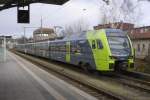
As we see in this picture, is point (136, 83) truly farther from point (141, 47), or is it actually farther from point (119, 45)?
point (141, 47)

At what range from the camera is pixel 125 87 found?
65.5ft

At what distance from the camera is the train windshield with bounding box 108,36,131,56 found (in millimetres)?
24703

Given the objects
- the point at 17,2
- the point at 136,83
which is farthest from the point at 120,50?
the point at 17,2

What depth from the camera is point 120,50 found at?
24.9 meters

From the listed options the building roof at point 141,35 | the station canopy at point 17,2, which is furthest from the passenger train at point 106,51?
the building roof at point 141,35

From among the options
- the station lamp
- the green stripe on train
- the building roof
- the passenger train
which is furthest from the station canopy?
the building roof

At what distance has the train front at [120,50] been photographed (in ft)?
80.6

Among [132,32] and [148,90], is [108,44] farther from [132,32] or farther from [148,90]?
[132,32]

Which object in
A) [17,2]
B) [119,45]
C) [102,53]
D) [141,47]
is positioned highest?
[17,2]

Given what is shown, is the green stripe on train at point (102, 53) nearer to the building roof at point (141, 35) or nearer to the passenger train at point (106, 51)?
the passenger train at point (106, 51)

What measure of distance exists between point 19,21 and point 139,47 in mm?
35464

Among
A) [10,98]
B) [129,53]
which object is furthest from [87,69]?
[10,98]

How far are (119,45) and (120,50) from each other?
0.37m

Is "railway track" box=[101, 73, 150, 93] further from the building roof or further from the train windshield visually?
the building roof
